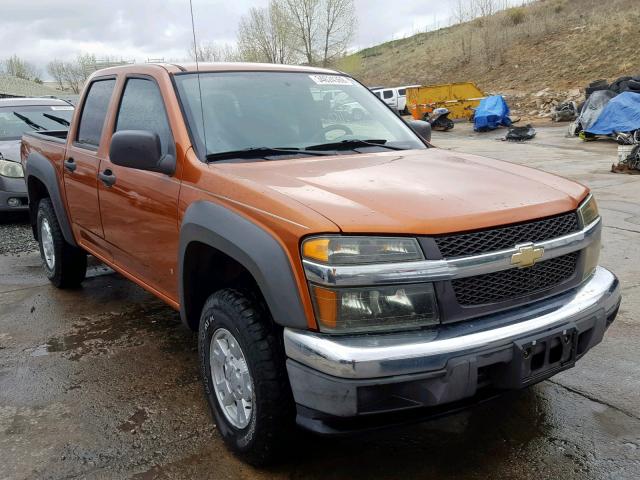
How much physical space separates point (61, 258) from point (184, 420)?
2.63 m

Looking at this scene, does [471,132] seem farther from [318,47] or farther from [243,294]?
[318,47]

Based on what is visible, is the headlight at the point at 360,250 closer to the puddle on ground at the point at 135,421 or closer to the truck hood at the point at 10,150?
the puddle on ground at the point at 135,421

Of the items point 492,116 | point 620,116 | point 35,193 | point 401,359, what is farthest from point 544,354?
point 492,116

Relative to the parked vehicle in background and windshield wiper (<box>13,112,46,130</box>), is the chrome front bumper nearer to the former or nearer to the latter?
the parked vehicle in background

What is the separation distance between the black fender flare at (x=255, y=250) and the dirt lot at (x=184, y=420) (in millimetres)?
586

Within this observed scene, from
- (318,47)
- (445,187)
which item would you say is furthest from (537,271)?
(318,47)

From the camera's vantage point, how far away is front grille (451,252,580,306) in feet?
7.51

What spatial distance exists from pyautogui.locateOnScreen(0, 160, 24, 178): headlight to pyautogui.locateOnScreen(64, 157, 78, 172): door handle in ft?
12.9

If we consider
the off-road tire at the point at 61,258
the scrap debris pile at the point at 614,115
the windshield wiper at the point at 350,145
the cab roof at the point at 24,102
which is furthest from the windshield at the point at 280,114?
the scrap debris pile at the point at 614,115

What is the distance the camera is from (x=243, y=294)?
260 centimetres

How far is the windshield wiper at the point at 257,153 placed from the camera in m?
3.04

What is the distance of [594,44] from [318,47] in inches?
1111

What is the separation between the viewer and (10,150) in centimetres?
810

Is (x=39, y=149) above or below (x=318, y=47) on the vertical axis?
below
